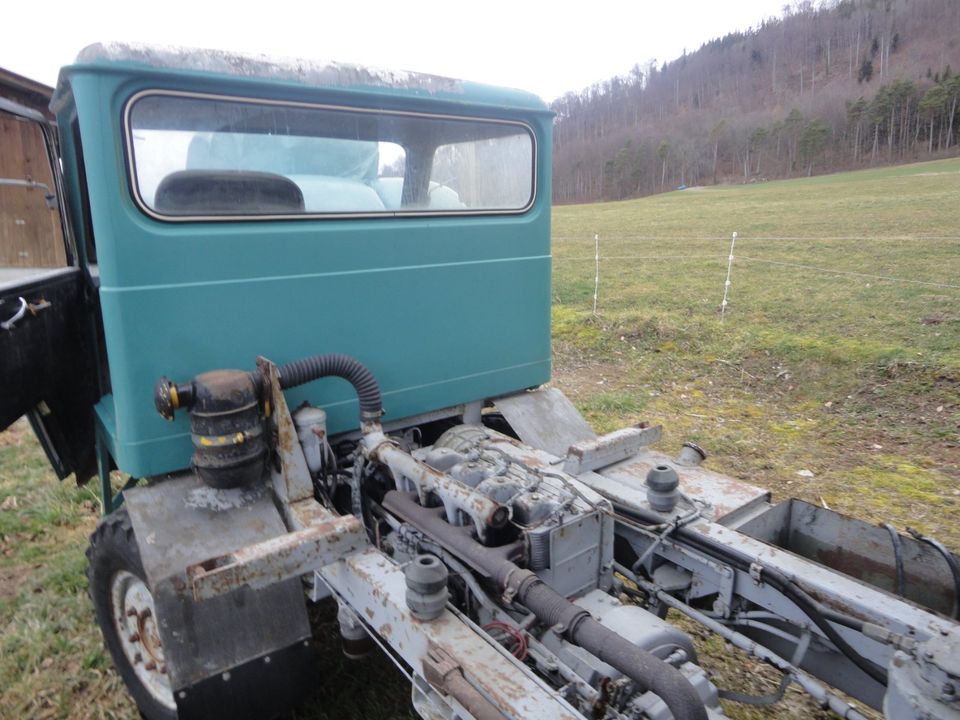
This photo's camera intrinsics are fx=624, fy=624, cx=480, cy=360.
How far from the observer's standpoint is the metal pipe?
4.73 feet

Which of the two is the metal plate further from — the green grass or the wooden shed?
the wooden shed

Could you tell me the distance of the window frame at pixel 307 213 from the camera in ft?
7.63

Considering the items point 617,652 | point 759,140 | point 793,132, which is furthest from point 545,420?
point 759,140

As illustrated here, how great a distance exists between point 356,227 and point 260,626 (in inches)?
66.6

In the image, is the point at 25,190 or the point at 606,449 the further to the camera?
the point at 25,190

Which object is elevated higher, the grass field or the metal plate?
the metal plate

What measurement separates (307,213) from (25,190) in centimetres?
185

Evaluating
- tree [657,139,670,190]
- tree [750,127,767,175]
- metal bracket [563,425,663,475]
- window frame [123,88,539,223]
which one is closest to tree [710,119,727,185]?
tree [750,127,767,175]

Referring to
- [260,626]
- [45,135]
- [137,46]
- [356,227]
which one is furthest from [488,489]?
[45,135]

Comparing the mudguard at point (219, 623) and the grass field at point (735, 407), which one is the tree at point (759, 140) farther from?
the mudguard at point (219, 623)

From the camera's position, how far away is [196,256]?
247cm

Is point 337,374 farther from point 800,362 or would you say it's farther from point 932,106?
point 932,106

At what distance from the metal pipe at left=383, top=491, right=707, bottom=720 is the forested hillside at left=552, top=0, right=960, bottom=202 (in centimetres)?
6785

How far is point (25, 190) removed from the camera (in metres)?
3.38
